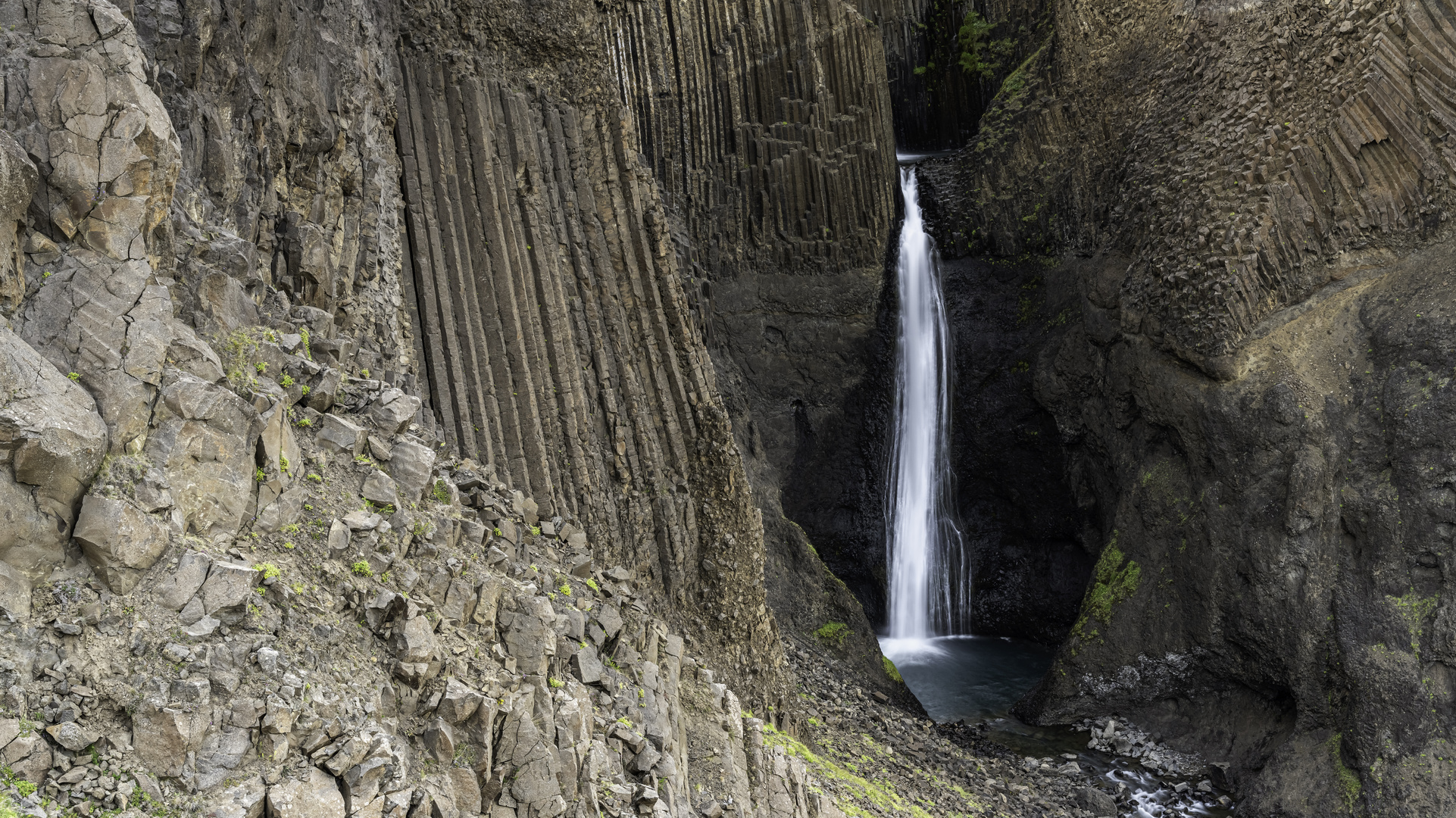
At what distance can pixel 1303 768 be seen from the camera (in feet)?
41.8

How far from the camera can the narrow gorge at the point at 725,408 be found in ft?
14.8

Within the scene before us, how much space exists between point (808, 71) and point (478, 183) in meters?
11.6

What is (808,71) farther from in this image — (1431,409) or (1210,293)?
(1431,409)

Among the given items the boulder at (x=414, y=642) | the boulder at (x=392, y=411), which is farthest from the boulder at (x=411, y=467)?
the boulder at (x=414, y=642)

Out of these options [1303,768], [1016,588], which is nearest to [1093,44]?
[1016,588]

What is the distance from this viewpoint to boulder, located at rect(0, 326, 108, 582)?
394 centimetres

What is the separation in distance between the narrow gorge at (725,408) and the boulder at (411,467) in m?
0.11

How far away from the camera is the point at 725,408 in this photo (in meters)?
15.5

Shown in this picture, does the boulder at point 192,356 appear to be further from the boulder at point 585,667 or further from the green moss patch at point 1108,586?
the green moss patch at point 1108,586

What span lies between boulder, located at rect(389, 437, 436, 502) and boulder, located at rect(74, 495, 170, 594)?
194 cm

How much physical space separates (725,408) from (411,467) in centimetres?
946

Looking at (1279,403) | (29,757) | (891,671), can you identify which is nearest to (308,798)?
(29,757)

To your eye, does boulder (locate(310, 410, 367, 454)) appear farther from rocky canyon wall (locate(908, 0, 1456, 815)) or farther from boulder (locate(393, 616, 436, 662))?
rocky canyon wall (locate(908, 0, 1456, 815))

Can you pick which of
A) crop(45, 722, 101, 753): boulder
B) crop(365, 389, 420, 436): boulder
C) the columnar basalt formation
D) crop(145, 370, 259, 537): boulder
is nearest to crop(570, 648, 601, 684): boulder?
crop(365, 389, 420, 436): boulder
